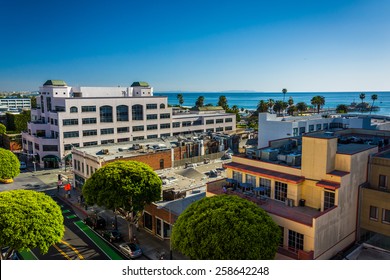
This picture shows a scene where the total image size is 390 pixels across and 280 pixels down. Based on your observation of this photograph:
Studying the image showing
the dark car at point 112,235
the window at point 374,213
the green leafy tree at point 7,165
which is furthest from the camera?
the green leafy tree at point 7,165

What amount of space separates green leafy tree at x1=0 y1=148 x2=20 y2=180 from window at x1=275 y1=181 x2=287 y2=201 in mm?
43698

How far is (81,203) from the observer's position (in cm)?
4606

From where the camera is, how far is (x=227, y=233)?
21750 millimetres

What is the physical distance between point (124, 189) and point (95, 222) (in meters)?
8.24

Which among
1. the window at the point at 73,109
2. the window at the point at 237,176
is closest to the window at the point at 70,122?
the window at the point at 73,109

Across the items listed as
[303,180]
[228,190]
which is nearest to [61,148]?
[228,190]

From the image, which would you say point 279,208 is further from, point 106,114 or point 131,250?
point 106,114

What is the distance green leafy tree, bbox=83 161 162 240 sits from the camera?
1296 inches

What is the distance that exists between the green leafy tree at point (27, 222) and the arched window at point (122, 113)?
2024 inches

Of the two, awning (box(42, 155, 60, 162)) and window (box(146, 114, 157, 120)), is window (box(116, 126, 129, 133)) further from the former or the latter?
awning (box(42, 155, 60, 162))

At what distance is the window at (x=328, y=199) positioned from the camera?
86.0 ft

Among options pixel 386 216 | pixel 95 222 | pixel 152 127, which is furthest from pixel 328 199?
pixel 152 127

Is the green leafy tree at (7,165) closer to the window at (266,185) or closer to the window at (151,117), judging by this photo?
the window at (151,117)

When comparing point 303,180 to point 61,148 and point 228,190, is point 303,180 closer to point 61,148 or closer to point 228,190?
point 228,190
